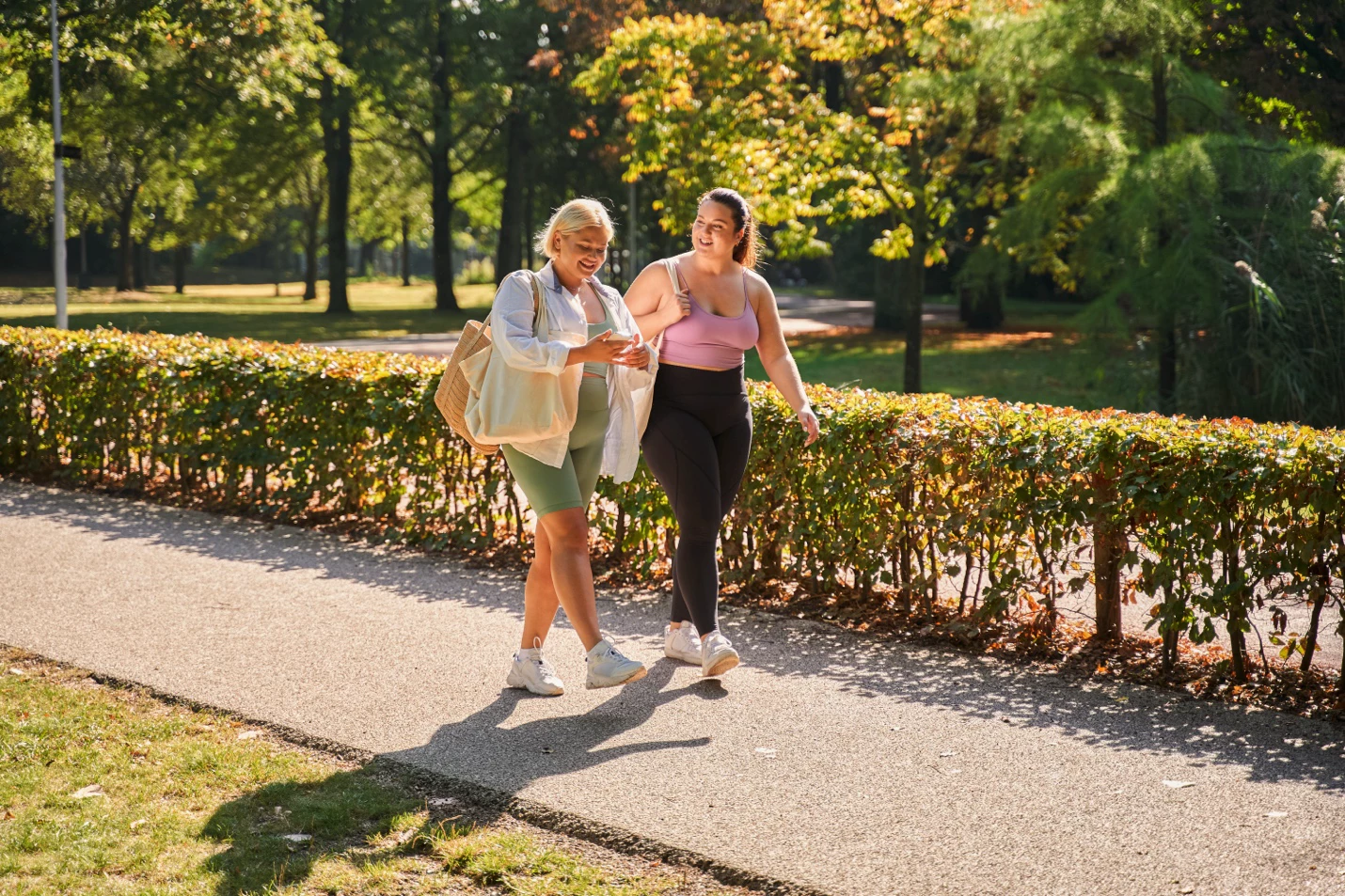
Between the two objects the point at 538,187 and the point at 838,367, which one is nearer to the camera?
the point at 838,367

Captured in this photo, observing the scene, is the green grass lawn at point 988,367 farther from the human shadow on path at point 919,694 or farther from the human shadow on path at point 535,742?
the human shadow on path at point 535,742

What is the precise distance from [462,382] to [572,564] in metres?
0.77

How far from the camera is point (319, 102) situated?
35.2m

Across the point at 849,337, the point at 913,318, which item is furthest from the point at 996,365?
the point at 849,337

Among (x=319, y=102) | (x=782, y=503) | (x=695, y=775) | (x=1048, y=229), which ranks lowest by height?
(x=695, y=775)

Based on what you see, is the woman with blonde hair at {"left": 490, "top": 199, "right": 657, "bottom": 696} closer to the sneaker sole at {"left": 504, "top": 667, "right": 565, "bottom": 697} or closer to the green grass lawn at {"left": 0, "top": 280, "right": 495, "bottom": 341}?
the sneaker sole at {"left": 504, "top": 667, "right": 565, "bottom": 697}

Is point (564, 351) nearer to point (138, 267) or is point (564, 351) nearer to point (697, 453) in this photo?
point (697, 453)

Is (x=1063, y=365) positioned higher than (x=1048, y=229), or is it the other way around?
(x=1048, y=229)

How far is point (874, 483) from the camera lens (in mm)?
6043

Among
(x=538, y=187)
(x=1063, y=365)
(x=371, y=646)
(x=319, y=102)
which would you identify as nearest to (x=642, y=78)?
(x=1063, y=365)

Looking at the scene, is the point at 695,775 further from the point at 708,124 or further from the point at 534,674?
the point at 708,124

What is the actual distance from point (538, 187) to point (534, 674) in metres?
41.1

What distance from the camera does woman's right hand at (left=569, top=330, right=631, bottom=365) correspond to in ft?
14.9

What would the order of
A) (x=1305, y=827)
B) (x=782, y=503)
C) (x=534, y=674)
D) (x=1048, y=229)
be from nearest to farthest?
1. (x=1305, y=827)
2. (x=534, y=674)
3. (x=782, y=503)
4. (x=1048, y=229)
